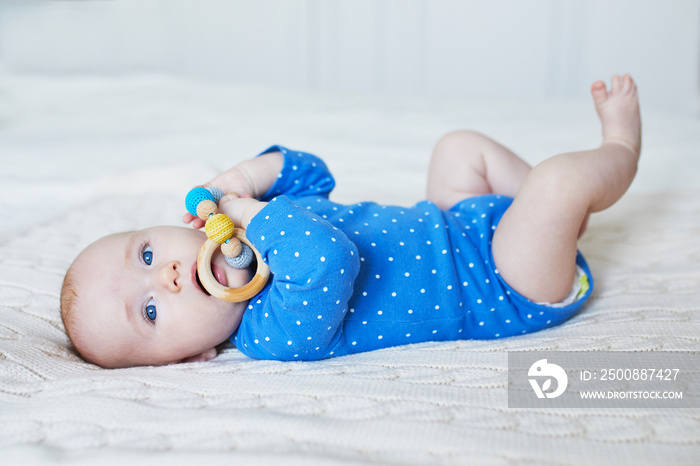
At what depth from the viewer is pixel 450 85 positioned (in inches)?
156

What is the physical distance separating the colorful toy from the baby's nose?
0.04 meters

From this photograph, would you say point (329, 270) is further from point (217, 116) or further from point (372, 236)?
point (217, 116)

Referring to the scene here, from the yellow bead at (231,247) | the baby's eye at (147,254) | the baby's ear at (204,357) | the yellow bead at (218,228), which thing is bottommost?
the baby's ear at (204,357)

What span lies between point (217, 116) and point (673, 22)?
291 centimetres

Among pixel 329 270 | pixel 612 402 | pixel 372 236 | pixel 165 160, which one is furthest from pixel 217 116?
pixel 612 402

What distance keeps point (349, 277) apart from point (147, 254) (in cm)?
36

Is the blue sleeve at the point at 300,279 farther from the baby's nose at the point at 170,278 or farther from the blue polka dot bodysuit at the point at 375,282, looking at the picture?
the baby's nose at the point at 170,278

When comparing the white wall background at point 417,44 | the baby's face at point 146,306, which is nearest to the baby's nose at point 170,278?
the baby's face at point 146,306

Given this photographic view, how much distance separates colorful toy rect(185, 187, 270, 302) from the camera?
87 cm

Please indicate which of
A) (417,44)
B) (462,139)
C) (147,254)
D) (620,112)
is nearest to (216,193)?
(147,254)

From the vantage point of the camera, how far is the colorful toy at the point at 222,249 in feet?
2.86

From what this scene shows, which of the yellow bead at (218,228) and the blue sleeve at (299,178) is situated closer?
the yellow bead at (218,228)

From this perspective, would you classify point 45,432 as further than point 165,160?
No

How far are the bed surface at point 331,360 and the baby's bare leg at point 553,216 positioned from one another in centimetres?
10
